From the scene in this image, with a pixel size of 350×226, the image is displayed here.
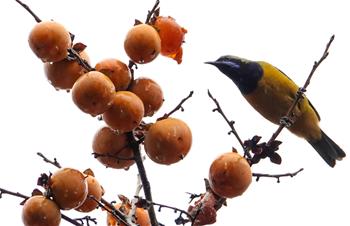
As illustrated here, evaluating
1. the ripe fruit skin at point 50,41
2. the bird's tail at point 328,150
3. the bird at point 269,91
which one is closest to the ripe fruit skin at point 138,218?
the ripe fruit skin at point 50,41

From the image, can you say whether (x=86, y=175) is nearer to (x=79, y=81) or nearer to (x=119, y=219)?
(x=119, y=219)

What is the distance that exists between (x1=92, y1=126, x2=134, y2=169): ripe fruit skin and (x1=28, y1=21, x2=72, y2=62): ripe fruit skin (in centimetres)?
35

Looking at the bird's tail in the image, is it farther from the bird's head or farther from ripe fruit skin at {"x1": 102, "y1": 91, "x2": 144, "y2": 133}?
ripe fruit skin at {"x1": 102, "y1": 91, "x2": 144, "y2": 133}

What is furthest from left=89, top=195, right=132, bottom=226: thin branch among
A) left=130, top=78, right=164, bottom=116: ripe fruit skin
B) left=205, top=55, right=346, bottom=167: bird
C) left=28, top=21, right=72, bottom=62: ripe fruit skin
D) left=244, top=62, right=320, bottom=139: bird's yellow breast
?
left=244, top=62, right=320, bottom=139: bird's yellow breast

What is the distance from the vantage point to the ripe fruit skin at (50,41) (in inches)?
88.7

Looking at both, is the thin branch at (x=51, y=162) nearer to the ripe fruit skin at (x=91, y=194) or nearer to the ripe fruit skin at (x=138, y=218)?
the ripe fruit skin at (x=91, y=194)

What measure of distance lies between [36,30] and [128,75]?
422 mm

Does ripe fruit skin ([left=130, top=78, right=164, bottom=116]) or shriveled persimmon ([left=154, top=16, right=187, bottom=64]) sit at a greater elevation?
shriveled persimmon ([left=154, top=16, right=187, bottom=64])

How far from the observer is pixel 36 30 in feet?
7.73

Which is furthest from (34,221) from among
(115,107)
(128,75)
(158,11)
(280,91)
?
(280,91)

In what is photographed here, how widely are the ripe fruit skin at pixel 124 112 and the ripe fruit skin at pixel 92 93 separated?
33 mm

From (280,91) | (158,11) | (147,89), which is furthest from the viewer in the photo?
(280,91)

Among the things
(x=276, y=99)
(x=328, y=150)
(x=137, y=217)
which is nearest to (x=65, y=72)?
(x=137, y=217)

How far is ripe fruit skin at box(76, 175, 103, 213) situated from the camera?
2.28 meters
